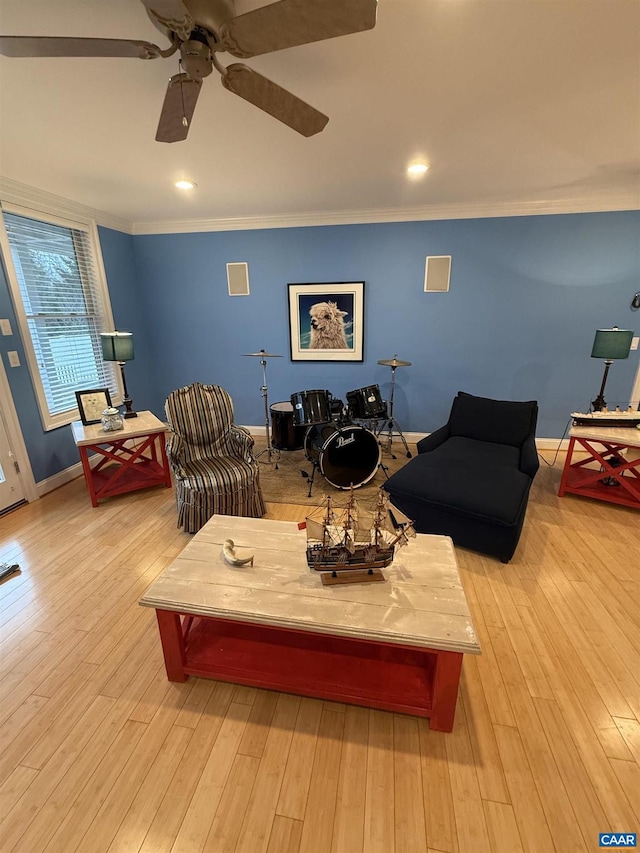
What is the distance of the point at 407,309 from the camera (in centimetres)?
402

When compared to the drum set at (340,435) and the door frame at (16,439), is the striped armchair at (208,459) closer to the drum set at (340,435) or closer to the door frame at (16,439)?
the drum set at (340,435)

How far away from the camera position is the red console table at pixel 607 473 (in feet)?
9.32

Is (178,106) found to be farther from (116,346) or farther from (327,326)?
(327,326)

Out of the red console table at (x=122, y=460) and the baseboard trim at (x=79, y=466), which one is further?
the baseboard trim at (x=79, y=466)

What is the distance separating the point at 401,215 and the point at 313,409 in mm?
2323

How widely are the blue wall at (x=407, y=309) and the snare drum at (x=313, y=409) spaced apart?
1.26 meters

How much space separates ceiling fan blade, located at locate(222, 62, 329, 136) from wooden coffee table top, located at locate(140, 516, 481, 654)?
186 centimetres

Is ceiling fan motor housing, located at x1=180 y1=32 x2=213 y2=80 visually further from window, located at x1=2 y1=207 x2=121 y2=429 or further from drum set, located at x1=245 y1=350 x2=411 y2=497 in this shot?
window, located at x1=2 y1=207 x2=121 y2=429

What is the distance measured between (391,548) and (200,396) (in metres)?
1.98

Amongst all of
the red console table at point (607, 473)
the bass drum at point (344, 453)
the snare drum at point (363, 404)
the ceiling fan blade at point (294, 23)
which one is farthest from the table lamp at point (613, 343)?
the ceiling fan blade at point (294, 23)

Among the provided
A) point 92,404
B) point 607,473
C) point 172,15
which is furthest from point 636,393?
point 92,404

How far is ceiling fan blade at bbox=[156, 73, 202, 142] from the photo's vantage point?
4.29 ft

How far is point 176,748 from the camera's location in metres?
1.35

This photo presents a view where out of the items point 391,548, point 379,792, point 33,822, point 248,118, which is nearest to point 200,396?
point 248,118
